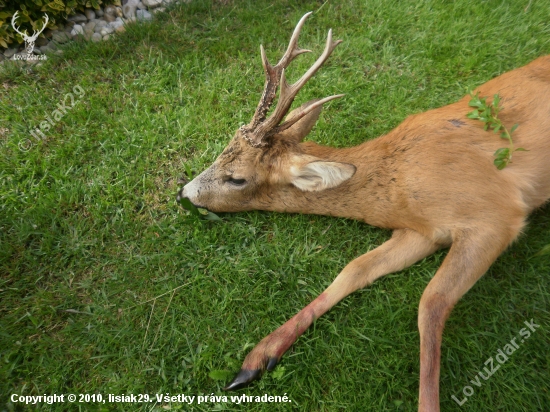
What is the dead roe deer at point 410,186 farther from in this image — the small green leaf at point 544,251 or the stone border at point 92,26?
the stone border at point 92,26

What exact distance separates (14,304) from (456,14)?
560 centimetres

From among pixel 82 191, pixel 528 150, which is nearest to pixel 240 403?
pixel 82 191

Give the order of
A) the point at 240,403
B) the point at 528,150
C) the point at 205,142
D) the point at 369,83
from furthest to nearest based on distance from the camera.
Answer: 1. the point at 369,83
2. the point at 205,142
3. the point at 528,150
4. the point at 240,403

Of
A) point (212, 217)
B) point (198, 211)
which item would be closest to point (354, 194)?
point (212, 217)

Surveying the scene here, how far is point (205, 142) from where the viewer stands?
407cm

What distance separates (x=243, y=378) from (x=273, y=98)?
2.13 metres

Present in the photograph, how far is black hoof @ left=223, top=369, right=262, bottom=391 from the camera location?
9.55ft

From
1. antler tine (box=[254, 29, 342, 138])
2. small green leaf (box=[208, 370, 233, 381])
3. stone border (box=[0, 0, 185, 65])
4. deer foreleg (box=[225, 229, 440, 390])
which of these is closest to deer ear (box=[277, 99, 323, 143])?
antler tine (box=[254, 29, 342, 138])

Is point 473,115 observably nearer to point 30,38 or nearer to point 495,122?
point 495,122

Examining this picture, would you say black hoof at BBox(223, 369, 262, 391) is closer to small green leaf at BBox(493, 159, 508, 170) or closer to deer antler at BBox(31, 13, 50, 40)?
small green leaf at BBox(493, 159, 508, 170)

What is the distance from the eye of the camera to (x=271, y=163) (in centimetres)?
325

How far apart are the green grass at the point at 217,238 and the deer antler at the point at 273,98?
81 centimetres

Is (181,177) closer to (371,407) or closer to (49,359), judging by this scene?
(49,359)

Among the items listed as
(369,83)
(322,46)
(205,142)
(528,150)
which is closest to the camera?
(528,150)
